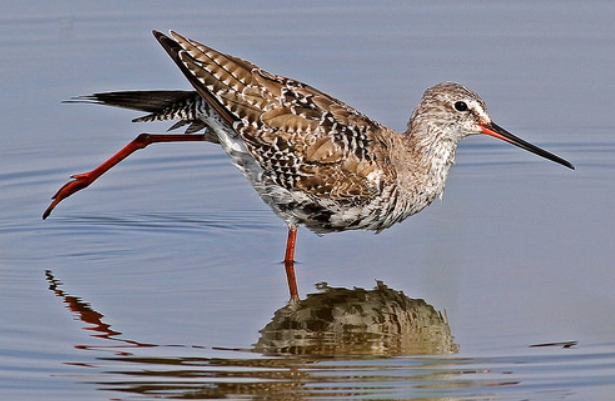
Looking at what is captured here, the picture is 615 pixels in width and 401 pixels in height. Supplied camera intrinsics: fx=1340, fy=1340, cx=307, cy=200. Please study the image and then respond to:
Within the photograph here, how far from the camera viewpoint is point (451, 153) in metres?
13.2

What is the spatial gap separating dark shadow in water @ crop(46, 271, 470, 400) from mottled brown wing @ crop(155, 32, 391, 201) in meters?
1.07

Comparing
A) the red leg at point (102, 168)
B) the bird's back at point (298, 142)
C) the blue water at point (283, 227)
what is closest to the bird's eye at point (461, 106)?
the bird's back at point (298, 142)

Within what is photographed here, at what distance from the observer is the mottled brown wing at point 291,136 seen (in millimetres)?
12555

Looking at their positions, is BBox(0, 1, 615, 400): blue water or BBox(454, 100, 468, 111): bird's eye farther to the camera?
BBox(454, 100, 468, 111): bird's eye

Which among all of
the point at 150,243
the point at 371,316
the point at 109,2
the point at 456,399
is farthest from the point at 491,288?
the point at 109,2

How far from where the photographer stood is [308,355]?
1046 centimetres

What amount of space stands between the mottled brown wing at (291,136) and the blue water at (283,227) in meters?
0.83

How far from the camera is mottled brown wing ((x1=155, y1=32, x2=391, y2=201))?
12.6 meters

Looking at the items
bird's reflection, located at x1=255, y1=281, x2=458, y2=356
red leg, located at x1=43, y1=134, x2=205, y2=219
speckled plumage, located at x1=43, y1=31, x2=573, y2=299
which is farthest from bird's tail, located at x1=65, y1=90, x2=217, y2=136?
bird's reflection, located at x1=255, y1=281, x2=458, y2=356

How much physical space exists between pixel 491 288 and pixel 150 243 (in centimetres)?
350

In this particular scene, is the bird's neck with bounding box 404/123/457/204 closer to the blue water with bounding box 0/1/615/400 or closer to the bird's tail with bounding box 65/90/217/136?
the blue water with bounding box 0/1/615/400

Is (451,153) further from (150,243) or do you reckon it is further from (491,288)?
(150,243)

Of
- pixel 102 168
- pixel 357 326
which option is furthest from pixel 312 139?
pixel 102 168

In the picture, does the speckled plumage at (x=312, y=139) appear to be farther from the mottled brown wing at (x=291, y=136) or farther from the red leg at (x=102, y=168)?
the red leg at (x=102, y=168)
